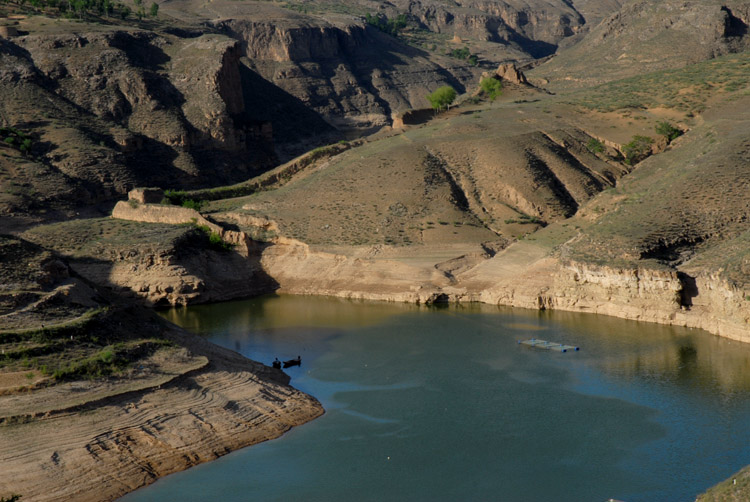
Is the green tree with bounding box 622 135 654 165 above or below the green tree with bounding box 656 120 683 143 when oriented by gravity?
below

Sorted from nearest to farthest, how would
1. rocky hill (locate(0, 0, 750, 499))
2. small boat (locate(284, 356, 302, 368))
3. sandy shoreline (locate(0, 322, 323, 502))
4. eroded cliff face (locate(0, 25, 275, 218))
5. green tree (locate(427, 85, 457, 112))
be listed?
sandy shoreline (locate(0, 322, 323, 502)) < rocky hill (locate(0, 0, 750, 499)) < small boat (locate(284, 356, 302, 368)) < eroded cliff face (locate(0, 25, 275, 218)) < green tree (locate(427, 85, 457, 112))

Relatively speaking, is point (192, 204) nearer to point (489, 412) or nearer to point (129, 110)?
point (129, 110)

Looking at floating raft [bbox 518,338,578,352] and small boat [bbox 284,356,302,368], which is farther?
floating raft [bbox 518,338,578,352]

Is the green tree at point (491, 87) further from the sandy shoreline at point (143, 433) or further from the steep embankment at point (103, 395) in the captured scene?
the sandy shoreline at point (143, 433)

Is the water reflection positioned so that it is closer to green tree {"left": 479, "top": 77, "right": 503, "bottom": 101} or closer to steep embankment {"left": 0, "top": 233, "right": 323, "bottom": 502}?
steep embankment {"left": 0, "top": 233, "right": 323, "bottom": 502}

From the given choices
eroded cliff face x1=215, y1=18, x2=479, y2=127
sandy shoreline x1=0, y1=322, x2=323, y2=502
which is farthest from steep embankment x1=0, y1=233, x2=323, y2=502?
eroded cliff face x1=215, y1=18, x2=479, y2=127

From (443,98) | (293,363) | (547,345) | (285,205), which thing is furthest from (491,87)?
(293,363)
